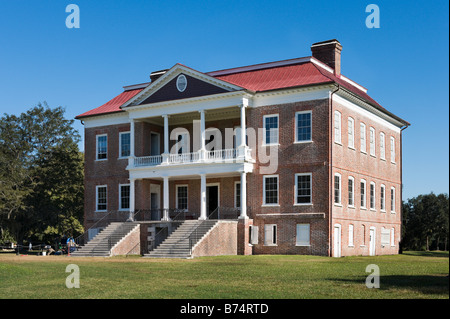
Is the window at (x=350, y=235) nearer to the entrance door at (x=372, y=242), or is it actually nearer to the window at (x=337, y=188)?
the window at (x=337, y=188)

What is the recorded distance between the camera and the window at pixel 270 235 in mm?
36156

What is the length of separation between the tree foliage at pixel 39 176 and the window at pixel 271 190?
70.0 feet

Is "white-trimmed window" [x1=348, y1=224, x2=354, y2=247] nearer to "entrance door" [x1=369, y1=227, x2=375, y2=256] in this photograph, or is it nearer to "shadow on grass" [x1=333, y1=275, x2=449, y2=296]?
"entrance door" [x1=369, y1=227, x2=375, y2=256]

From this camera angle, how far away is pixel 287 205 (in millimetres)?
36031

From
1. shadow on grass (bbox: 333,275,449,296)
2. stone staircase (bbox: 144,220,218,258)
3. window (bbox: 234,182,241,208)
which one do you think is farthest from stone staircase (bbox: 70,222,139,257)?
shadow on grass (bbox: 333,275,449,296)

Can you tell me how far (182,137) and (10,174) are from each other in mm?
16862

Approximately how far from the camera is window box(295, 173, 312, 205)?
35719mm

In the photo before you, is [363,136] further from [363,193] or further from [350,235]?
[350,235]

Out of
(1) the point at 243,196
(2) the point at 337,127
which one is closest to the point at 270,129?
(2) the point at 337,127

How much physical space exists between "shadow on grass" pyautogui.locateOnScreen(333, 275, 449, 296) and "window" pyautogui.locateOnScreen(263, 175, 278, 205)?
16.6 metres

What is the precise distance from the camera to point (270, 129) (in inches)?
1452

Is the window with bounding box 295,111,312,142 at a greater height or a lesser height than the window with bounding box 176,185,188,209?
greater

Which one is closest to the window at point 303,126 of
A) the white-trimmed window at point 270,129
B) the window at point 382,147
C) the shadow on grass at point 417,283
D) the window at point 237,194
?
the white-trimmed window at point 270,129
